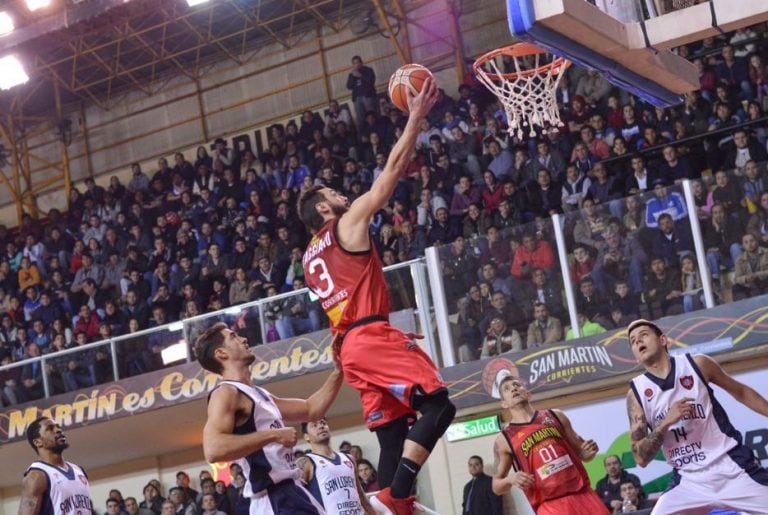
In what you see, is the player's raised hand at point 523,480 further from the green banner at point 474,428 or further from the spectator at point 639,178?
the spectator at point 639,178

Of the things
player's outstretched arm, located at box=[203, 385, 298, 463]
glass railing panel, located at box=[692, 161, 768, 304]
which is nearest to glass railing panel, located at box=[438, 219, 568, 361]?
glass railing panel, located at box=[692, 161, 768, 304]

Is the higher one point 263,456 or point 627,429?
point 263,456

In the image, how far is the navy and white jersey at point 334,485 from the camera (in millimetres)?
11328

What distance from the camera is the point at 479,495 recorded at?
600 inches

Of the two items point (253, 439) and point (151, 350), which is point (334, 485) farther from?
point (151, 350)

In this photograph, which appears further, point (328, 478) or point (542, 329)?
point (542, 329)

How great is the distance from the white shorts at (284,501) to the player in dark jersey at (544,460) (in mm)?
2986

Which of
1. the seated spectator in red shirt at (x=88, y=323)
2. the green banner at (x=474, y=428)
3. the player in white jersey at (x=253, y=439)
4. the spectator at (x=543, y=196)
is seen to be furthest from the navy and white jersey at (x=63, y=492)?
the seated spectator in red shirt at (x=88, y=323)

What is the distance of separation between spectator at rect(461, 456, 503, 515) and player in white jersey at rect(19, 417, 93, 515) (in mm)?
6852

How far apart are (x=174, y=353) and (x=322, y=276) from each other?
450 inches

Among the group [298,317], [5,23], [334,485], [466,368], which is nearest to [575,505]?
[334,485]

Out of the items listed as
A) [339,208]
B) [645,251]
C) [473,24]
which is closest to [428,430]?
[339,208]

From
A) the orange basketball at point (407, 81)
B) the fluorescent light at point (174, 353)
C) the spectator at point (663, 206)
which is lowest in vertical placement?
the fluorescent light at point (174, 353)

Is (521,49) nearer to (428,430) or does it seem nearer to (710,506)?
(710,506)
